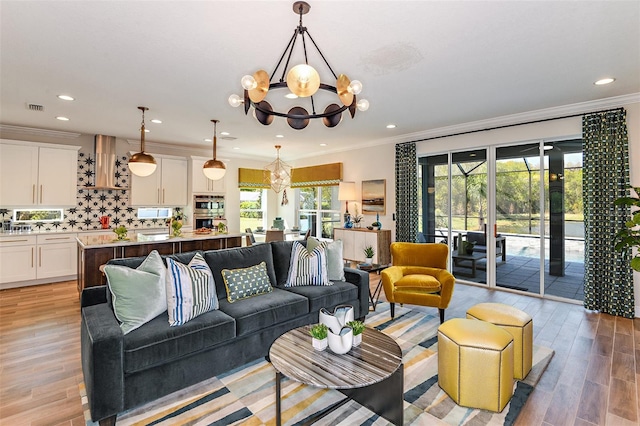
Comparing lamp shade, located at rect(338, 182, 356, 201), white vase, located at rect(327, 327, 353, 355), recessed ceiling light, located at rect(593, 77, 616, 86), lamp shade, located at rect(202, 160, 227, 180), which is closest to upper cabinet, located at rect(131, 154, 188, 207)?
lamp shade, located at rect(202, 160, 227, 180)

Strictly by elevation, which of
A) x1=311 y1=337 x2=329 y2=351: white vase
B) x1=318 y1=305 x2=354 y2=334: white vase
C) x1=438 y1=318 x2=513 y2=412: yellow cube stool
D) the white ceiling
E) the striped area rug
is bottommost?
the striped area rug

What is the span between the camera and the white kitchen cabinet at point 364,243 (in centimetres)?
632

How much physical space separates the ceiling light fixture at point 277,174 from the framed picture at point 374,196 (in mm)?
1926

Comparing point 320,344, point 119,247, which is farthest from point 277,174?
point 320,344

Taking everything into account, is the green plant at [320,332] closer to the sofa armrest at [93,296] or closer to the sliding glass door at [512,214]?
the sofa armrest at [93,296]

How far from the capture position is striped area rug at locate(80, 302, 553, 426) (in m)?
2.07

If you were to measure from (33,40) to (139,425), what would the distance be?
3.06m

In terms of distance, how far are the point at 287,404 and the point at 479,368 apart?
135 cm

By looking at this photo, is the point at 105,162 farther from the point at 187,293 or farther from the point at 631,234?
the point at 631,234

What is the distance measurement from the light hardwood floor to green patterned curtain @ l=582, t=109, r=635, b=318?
0.29m

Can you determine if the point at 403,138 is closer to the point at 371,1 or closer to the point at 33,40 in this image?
the point at 371,1

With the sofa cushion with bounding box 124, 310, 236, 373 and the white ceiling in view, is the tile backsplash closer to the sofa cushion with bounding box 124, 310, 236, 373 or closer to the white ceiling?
the white ceiling

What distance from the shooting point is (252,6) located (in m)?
2.15

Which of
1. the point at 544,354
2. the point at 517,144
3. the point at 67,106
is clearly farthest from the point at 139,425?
the point at 517,144
